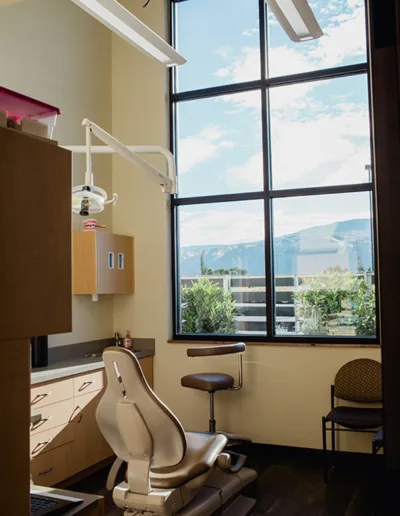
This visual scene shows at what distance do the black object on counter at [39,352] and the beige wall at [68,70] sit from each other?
1.27ft

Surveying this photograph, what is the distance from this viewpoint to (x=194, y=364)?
518cm

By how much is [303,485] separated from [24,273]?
340cm

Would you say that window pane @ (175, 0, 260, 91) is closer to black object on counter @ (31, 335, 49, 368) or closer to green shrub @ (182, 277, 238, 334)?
green shrub @ (182, 277, 238, 334)

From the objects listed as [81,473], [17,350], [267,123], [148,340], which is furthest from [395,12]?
[148,340]

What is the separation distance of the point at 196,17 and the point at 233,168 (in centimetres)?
166

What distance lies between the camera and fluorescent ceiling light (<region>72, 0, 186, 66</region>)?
226cm

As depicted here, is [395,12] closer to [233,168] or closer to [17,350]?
[17,350]

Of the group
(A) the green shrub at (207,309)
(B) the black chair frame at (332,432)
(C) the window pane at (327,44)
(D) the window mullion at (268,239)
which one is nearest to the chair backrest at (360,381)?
(B) the black chair frame at (332,432)

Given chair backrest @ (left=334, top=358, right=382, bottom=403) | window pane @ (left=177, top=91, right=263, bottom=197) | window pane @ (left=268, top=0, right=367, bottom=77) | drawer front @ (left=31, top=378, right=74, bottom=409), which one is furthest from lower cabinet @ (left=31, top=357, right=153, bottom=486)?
window pane @ (left=268, top=0, right=367, bottom=77)

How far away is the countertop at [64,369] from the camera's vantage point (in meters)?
3.79

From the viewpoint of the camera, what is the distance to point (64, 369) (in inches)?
159

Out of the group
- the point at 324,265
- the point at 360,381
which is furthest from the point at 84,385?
the point at 324,265

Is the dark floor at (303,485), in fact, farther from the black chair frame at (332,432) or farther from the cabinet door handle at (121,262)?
the cabinet door handle at (121,262)

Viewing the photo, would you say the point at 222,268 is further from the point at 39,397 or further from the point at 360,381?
the point at 39,397
